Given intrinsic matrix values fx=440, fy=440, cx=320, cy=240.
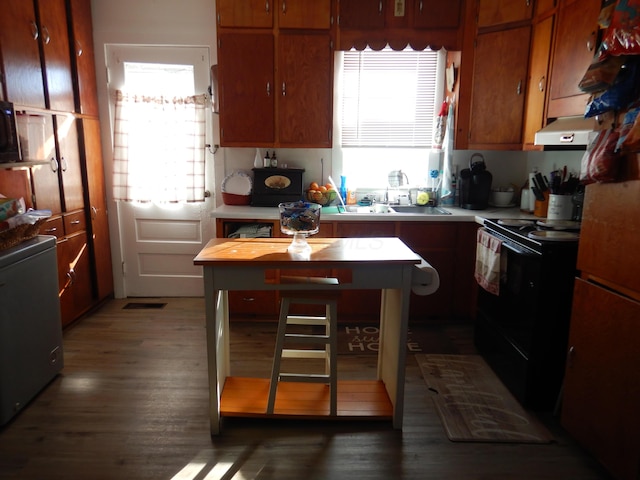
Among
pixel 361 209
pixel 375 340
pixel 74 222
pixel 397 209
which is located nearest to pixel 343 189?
pixel 361 209

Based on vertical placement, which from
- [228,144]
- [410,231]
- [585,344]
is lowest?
[585,344]

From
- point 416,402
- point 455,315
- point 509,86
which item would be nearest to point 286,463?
point 416,402

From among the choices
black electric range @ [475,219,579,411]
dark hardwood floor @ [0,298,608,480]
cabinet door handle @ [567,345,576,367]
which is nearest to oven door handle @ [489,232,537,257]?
black electric range @ [475,219,579,411]

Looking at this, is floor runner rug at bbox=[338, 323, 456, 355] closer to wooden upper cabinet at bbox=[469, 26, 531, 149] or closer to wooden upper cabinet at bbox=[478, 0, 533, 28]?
wooden upper cabinet at bbox=[469, 26, 531, 149]

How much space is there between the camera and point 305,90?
130 inches

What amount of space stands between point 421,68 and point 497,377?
8.04 feet

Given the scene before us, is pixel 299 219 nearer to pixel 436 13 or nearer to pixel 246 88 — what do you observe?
pixel 246 88

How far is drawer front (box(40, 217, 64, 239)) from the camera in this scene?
298 cm

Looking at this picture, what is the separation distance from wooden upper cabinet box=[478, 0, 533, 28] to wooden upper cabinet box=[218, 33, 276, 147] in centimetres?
152

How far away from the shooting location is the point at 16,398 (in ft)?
7.19

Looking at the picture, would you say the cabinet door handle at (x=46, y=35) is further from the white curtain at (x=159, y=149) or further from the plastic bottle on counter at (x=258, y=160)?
the plastic bottle on counter at (x=258, y=160)

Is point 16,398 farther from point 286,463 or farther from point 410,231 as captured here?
point 410,231

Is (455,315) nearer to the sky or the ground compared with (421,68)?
nearer to the ground

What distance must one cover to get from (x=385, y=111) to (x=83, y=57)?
2431mm
